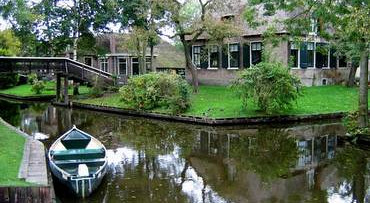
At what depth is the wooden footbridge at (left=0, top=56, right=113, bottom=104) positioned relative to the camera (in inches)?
1398

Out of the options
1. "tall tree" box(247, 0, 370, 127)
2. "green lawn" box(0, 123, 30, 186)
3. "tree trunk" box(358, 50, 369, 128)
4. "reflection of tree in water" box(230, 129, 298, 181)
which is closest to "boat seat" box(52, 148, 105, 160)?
"green lawn" box(0, 123, 30, 186)

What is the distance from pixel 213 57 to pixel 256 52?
5546 millimetres

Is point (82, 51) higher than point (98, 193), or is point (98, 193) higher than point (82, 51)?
point (82, 51)

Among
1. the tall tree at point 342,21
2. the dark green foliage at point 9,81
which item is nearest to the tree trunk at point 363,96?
the tall tree at point 342,21

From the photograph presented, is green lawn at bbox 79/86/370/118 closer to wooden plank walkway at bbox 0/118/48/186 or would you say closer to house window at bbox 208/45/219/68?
house window at bbox 208/45/219/68

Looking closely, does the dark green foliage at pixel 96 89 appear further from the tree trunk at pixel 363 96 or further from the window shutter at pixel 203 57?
the tree trunk at pixel 363 96

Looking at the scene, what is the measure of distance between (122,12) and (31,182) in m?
33.5

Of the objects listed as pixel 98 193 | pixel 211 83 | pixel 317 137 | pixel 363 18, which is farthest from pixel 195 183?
pixel 211 83

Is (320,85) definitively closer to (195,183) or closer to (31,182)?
(195,183)

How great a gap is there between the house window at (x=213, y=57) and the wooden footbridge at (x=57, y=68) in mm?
9641

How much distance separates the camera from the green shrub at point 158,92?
28266 millimetres

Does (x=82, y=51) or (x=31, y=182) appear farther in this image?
(x=82, y=51)

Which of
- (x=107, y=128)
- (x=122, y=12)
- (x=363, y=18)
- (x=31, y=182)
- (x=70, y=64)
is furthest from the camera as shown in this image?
(x=122, y=12)

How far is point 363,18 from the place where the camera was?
1396 centimetres
